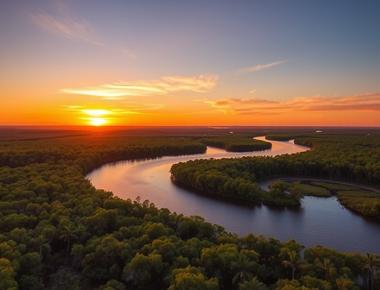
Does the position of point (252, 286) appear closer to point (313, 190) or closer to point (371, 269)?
point (371, 269)

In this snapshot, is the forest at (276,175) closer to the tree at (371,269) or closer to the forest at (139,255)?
the forest at (139,255)

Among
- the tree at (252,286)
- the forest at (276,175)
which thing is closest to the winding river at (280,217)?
the forest at (276,175)

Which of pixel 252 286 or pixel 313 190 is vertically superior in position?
pixel 252 286

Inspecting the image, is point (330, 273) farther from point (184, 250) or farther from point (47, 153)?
point (47, 153)

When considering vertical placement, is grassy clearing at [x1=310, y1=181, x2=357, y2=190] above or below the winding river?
above

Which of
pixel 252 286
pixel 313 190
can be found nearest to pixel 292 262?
pixel 252 286

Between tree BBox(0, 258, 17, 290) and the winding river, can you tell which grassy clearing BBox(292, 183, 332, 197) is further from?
tree BBox(0, 258, 17, 290)

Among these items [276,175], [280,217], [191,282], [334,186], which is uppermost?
[191,282]

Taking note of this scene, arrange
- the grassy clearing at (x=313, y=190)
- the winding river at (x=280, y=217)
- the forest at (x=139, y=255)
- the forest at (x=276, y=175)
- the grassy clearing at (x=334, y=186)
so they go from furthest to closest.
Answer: the grassy clearing at (x=334, y=186)
the grassy clearing at (x=313, y=190)
the forest at (x=276, y=175)
the winding river at (x=280, y=217)
the forest at (x=139, y=255)

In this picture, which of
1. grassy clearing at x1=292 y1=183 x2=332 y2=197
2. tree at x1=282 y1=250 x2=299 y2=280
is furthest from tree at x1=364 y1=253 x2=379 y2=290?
grassy clearing at x1=292 y1=183 x2=332 y2=197

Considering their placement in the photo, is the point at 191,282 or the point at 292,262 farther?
the point at 292,262

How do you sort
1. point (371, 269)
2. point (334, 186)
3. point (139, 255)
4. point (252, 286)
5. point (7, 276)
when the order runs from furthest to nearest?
1. point (334, 186)
2. point (139, 255)
3. point (371, 269)
4. point (7, 276)
5. point (252, 286)
